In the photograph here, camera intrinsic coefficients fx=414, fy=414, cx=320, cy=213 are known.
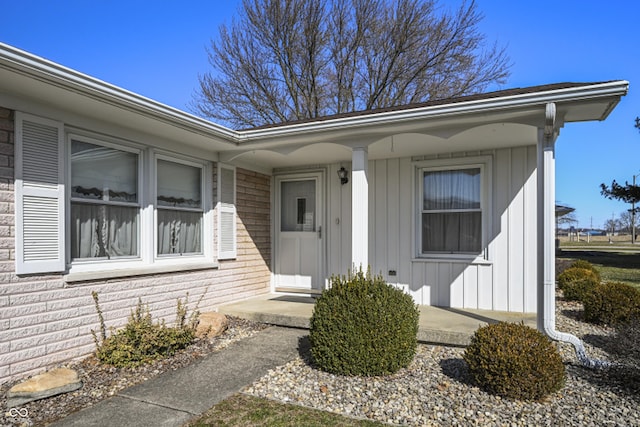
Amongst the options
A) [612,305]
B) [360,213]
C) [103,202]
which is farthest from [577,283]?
[103,202]

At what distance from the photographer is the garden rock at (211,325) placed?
204 inches

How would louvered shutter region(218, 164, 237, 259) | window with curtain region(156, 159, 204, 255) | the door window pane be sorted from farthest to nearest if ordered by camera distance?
1. the door window pane
2. louvered shutter region(218, 164, 237, 259)
3. window with curtain region(156, 159, 204, 255)

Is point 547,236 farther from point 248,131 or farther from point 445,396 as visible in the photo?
point 248,131

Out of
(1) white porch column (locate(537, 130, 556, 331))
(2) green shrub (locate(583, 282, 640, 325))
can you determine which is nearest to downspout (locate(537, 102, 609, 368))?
(1) white porch column (locate(537, 130, 556, 331))

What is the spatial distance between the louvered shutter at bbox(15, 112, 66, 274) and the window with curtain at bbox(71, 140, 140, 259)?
0.26 metres

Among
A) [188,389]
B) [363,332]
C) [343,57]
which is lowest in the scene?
[188,389]

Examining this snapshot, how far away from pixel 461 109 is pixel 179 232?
13.0ft

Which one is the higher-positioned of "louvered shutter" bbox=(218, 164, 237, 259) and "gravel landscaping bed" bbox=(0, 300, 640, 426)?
"louvered shutter" bbox=(218, 164, 237, 259)

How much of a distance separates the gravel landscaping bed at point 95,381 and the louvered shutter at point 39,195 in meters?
1.07

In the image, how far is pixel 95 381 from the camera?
3809 millimetres

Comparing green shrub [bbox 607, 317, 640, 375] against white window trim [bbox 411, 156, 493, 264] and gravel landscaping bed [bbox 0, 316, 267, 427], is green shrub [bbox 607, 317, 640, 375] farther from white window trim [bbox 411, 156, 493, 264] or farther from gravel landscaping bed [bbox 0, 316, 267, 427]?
gravel landscaping bed [bbox 0, 316, 267, 427]

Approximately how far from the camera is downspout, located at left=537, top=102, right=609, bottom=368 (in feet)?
13.8

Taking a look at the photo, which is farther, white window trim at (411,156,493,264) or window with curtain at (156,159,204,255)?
white window trim at (411,156,493,264)

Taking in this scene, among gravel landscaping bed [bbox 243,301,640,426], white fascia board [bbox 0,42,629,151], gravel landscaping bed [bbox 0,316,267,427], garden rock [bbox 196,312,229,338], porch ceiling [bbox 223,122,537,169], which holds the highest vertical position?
white fascia board [bbox 0,42,629,151]
